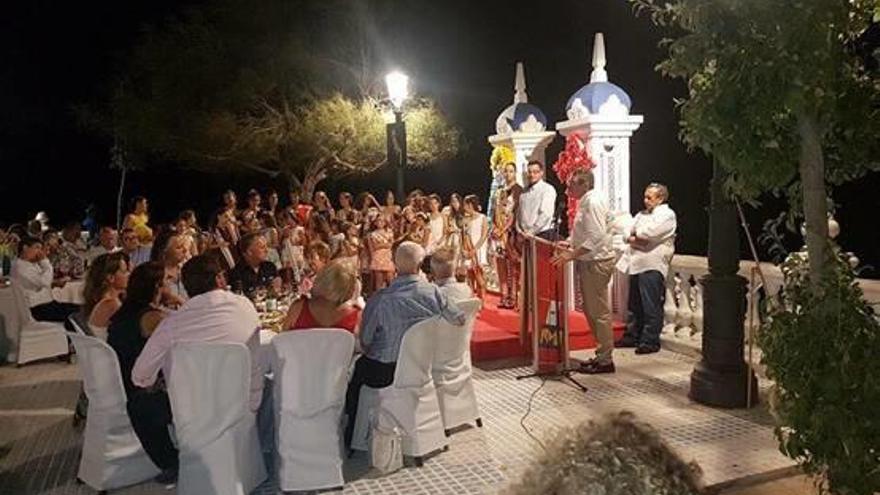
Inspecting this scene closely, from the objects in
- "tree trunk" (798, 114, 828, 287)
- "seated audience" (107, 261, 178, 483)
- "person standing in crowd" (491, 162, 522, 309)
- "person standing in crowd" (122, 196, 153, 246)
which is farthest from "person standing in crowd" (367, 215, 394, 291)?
"tree trunk" (798, 114, 828, 287)

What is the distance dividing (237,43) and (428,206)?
9301 mm

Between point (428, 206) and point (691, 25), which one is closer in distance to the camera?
point (691, 25)

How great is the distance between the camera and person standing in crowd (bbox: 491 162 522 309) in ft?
27.3

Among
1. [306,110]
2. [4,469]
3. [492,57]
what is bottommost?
[4,469]

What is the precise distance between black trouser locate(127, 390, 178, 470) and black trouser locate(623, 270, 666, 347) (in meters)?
4.48

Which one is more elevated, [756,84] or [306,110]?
[306,110]

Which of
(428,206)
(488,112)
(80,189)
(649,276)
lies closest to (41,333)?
(428,206)

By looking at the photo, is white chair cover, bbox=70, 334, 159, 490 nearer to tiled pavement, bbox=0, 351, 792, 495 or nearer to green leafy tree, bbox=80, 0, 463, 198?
tiled pavement, bbox=0, 351, 792, 495

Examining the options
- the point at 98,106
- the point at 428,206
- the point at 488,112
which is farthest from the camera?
the point at 488,112

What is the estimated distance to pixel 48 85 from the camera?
104 feet

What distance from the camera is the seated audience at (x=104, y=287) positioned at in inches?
190

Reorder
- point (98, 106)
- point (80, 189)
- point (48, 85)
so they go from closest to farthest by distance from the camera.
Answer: point (98, 106) < point (80, 189) < point (48, 85)

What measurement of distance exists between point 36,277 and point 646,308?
632 centimetres

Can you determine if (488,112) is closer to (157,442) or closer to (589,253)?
(589,253)
